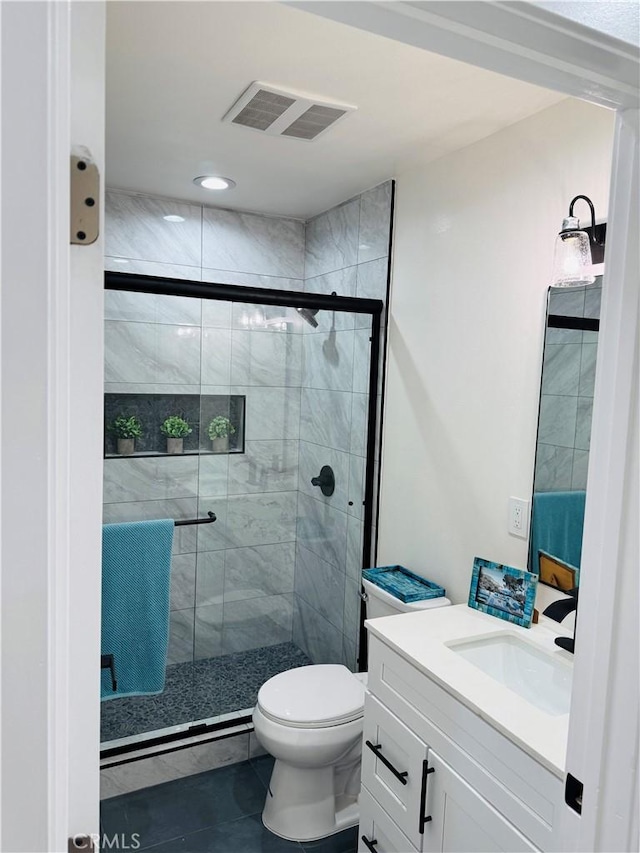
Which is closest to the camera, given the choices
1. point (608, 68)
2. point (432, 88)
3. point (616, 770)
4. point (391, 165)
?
point (608, 68)

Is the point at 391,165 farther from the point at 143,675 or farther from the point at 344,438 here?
the point at 143,675

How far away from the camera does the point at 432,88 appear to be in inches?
66.4

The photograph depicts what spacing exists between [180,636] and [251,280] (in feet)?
5.90

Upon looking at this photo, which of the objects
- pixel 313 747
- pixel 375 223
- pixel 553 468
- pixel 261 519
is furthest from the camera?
pixel 261 519

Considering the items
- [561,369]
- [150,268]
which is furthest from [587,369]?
[150,268]

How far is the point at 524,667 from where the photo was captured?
66.4 inches

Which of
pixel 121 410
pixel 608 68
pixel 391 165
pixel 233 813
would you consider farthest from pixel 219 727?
pixel 608 68

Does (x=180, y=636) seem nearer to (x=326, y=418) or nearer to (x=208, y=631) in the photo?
(x=208, y=631)

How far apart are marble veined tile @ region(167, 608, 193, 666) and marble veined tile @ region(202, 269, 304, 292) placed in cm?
161

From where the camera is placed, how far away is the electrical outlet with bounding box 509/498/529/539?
1845 millimetres

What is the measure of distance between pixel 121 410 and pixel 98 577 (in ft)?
7.34

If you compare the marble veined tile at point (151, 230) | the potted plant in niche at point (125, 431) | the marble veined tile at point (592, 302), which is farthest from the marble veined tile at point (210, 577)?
the marble veined tile at point (592, 302)

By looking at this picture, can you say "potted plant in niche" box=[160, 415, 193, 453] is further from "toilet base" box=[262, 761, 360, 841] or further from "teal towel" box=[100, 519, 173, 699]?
"toilet base" box=[262, 761, 360, 841]

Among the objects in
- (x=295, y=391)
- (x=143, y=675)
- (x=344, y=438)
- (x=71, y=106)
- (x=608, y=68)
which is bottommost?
(x=143, y=675)
